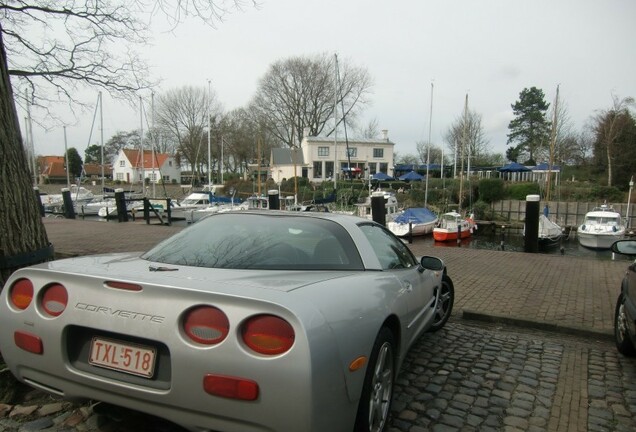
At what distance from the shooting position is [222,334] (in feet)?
6.28

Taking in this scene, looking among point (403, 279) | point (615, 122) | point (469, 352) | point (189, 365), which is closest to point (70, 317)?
point (189, 365)

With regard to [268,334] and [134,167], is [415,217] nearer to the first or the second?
[268,334]

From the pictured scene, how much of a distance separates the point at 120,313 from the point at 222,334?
0.55m

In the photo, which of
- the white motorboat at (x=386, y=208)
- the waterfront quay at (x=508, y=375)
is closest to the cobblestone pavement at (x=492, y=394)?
the waterfront quay at (x=508, y=375)

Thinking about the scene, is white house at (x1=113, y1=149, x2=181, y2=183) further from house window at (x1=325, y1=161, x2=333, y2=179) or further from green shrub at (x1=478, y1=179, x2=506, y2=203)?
green shrub at (x1=478, y1=179, x2=506, y2=203)

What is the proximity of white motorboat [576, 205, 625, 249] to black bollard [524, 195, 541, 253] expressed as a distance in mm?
16936

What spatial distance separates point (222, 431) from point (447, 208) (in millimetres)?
35865

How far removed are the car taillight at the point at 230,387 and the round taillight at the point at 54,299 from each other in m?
0.93

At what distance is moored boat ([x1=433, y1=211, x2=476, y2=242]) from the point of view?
26.2 metres

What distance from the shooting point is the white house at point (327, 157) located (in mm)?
58938

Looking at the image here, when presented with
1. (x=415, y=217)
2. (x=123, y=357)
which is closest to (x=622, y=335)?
(x=123, y=357)

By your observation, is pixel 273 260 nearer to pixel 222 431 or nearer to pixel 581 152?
pixel 222 431

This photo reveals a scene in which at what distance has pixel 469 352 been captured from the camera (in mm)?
4242

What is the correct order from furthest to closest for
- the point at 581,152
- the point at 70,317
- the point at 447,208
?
the point at 581,152 → the point at 447,208 → the point at 70,317
